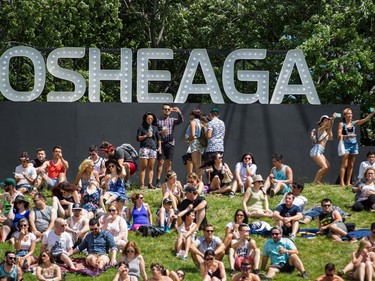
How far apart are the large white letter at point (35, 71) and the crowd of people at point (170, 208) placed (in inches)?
75.8

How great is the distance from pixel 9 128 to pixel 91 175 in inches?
165

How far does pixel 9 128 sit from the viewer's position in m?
28.0

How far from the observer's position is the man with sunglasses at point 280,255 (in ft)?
70.4

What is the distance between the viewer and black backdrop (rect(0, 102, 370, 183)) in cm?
2784

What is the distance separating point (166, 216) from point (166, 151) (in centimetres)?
368

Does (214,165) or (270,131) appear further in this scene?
(270,131)

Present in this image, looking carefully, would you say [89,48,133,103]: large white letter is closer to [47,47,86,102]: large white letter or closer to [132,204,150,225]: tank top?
[47,47,86,102]: large white letter

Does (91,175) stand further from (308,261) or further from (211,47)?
(211,47)

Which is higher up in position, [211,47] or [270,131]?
[211,47]

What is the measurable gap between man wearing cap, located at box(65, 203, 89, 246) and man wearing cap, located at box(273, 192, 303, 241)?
3522 millimetres

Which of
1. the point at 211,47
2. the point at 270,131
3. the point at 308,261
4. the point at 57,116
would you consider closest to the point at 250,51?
the point at 270,131

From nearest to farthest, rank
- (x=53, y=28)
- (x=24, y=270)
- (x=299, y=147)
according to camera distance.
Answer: (x=24, y=270), (x=299, y=147), (x=53, y=28)

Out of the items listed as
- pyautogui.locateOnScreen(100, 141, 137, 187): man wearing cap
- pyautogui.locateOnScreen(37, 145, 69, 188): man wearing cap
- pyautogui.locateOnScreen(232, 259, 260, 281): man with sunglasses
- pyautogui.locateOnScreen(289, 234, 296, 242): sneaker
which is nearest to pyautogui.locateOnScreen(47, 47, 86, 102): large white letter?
pyautogui.locateOnScreen(100, 141, 137, 187): man wearing cap

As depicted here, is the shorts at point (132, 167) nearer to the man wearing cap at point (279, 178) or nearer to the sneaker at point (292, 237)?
the man wearing cap at point (279, 178)
